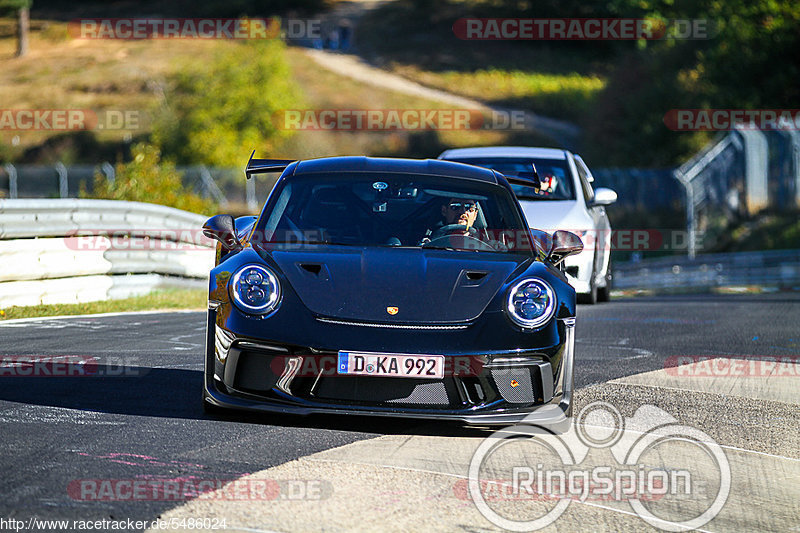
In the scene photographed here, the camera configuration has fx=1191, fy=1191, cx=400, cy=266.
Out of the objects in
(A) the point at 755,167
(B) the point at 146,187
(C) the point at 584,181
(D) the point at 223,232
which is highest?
(A) the point at 755,167

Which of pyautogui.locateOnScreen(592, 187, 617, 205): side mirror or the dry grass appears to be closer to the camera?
pyautogui.locateOnScreen(592, 187, 617, 205): side mirror

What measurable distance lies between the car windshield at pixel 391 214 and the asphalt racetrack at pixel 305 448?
101 cm

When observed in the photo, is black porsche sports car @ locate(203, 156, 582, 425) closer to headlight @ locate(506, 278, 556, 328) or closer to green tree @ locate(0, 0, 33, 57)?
headlight @ locate(506, 278, 556, 328)

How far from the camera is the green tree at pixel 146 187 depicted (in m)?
21.7

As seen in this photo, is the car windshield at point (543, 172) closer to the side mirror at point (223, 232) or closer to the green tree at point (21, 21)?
the side mirror at point (223, 232)

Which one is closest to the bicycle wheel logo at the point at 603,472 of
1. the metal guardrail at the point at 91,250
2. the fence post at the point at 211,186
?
the metal guardrail at the point at 91,250

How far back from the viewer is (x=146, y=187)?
73.4 ft

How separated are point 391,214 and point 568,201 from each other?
20.9 feet

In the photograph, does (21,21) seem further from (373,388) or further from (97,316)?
(373,388)

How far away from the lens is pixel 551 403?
5785mm

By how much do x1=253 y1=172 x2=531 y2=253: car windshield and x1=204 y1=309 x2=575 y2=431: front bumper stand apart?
3.01 ft

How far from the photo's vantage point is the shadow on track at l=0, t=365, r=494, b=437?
19.9ft

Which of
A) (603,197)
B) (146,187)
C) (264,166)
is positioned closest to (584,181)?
(603,197)

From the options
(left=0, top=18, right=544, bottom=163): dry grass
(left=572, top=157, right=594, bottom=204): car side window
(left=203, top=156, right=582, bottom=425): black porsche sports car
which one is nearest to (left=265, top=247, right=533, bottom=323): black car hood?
(left=203, top=156, right=582, bottom=425): black porsche sports car
